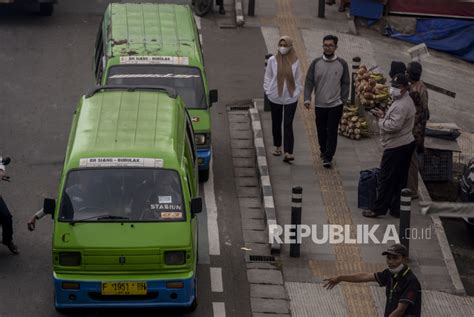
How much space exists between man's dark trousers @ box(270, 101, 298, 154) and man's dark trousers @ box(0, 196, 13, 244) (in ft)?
16.1

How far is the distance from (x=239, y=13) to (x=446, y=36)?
4430mm

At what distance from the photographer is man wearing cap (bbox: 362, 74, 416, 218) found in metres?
16.5

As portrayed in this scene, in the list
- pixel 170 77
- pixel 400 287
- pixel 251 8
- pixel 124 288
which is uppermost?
pixel 400 287

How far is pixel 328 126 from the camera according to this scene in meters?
18.8

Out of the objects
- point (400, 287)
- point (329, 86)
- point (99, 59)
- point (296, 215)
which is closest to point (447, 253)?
point (296, 215)

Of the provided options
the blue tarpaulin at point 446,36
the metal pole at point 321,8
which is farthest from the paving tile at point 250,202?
the metal pole at point 321,8

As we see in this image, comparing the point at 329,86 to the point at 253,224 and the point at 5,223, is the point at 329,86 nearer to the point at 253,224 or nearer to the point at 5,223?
the point at 253,224

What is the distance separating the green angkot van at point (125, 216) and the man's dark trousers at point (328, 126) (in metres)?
3.86

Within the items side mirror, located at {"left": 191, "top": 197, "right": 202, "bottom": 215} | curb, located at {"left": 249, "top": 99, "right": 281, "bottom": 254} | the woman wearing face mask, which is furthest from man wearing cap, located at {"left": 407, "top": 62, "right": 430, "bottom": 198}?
side mirror, located at {"left": 191, "top": 197, "right": 202, "bottom": 215}

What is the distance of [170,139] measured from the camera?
1501 centimetres

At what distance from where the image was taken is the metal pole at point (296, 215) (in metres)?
15.7

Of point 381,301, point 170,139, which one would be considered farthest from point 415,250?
point 170,139

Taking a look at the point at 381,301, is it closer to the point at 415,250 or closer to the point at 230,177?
the point at 415,250

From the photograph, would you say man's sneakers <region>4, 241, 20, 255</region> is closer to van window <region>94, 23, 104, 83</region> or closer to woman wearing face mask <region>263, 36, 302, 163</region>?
van window <region>94, 23, 104, 83</region>
